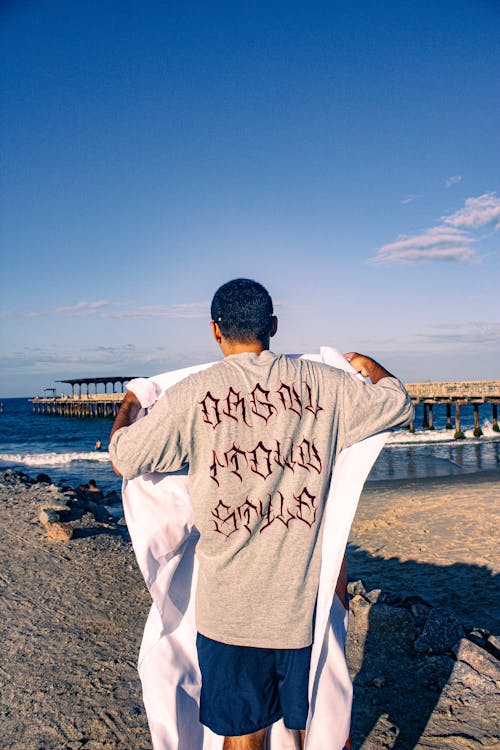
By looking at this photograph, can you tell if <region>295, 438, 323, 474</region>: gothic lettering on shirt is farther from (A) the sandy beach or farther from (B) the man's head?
(A) the sandy beach

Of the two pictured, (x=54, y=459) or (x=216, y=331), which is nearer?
(x=216, y=331)

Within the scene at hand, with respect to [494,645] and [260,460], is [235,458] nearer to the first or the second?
[260,460]

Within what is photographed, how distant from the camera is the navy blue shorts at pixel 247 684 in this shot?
1.83 metres

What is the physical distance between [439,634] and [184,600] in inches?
108

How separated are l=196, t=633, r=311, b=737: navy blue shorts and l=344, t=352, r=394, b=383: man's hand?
40.4 inches

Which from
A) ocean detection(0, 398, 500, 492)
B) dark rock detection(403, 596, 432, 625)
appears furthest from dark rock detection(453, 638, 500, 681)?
ocean detection(0, 398, 500, 492)

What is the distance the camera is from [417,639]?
4191 mm

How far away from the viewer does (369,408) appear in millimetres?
1919

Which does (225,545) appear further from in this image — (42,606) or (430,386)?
(430,386)

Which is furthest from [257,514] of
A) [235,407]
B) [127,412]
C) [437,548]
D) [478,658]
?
[437,548]

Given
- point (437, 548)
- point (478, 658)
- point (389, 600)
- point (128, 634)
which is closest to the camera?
point (478, 658)

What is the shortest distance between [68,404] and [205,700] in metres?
67.2

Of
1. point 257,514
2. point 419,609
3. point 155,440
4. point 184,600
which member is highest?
point 155,440

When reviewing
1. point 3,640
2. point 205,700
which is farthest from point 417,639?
point 3,640
